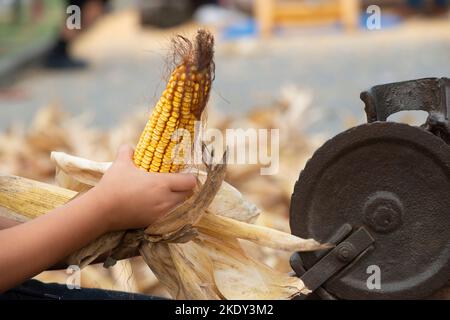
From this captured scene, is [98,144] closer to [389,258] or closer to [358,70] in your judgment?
[389,258]

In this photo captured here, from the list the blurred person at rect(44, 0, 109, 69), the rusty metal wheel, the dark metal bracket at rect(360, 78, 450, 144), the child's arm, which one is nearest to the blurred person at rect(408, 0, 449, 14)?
the blurred person at rect(44, 0, 109, 69)

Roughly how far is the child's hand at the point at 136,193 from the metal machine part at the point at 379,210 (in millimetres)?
212

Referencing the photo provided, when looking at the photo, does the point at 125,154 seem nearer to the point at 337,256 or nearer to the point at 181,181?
the point at 181,181

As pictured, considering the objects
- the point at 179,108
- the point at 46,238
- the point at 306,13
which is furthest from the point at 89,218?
the point at 306,13

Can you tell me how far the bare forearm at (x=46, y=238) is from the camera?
1491 millimetres

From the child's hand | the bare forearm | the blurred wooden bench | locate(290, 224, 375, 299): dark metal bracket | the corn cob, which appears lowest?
locate(290, 224, 375, 299): dark metal bracket

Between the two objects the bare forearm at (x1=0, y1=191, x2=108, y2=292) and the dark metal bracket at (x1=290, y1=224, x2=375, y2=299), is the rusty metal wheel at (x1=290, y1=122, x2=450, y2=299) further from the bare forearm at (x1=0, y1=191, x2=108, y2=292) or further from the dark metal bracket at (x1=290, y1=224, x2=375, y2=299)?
the bare forearm at (x1=0, y1=191, x2=108, y2=292)

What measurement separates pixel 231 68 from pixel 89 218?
7807 mm

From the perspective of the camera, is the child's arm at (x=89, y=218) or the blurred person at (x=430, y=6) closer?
the child's arm at (x=89, y=218)

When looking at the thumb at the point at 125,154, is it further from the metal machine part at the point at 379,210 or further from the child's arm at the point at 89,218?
the metal machine part at the point at 379,210

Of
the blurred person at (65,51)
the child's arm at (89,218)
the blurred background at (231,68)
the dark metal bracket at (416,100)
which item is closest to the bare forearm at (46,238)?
the child's arm at (89,218)

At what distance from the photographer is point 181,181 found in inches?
60.9

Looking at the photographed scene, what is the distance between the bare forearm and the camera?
1491mm

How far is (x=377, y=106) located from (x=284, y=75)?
6.93 m
